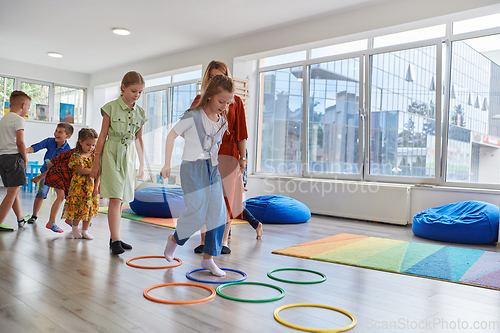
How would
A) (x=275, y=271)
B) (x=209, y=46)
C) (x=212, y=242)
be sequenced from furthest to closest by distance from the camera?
(x=209, y=46)
(x=275, y=271)
(x=212, y=242)

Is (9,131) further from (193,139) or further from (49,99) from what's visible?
(49,99)

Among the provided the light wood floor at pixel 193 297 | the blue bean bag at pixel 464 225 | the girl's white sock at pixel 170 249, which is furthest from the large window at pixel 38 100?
the blue bean bag at pixel 464 225

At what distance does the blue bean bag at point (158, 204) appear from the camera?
4797mm

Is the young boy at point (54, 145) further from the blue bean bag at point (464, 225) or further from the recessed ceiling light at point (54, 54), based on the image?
the recessed ceiling light at point (54, 54)

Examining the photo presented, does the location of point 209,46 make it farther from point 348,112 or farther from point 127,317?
point 127,317

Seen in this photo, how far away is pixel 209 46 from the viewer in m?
6.82

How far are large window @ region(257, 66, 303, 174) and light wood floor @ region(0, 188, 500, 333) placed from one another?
3724 mm

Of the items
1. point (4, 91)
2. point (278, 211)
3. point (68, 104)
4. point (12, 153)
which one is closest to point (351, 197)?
point (278, 211)

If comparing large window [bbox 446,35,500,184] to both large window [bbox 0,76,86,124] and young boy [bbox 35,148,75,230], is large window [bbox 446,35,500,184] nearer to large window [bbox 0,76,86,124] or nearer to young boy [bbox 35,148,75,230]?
young boy [bbox 35,148,75,230]

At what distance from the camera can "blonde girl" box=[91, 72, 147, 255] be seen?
8.92ft

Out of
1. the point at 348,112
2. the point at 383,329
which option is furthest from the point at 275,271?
the point at 348,112

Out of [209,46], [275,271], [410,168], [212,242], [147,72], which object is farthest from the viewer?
[147,72]

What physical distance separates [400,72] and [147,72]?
486 cm

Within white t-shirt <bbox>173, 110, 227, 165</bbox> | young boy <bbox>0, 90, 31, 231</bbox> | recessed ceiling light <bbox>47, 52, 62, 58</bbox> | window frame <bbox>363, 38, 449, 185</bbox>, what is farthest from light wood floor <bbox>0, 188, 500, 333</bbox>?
recessed ceiling light <bbox>47, 52, 62, 58</bbox>
